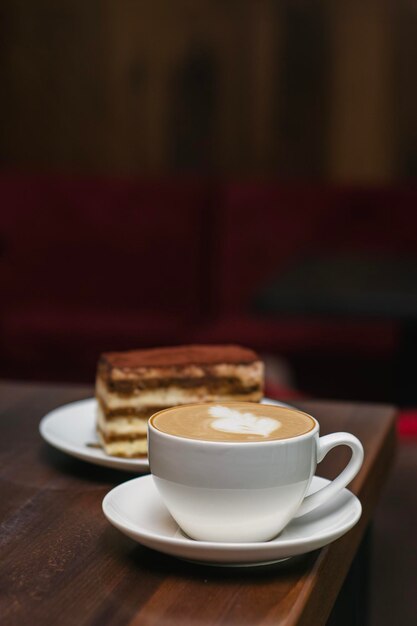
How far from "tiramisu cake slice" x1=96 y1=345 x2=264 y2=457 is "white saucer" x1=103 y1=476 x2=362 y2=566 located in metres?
0.16

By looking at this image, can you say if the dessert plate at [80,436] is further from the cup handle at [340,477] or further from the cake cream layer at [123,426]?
the cup handle at [340,477]

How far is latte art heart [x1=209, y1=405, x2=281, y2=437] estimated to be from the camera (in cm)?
72

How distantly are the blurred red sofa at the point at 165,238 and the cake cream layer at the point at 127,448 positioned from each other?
239 cm

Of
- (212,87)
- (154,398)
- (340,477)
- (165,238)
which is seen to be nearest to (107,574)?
(340,477)

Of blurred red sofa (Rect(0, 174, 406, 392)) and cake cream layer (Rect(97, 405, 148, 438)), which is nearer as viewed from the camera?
cake cream layer (Rect(97, 405, 148, 438))

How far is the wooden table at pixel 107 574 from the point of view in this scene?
0.63 m

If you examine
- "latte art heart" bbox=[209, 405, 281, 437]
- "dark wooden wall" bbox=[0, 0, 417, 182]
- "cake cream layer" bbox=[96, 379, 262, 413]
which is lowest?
"cake cream layer" bbox=[96, 379, 262, 413]

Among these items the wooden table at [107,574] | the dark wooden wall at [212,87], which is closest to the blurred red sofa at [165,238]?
the dark wooden wall at [212,87]

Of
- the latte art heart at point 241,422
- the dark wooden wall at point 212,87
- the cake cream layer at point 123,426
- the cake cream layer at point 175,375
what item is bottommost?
the cake cream layer at point 123,426

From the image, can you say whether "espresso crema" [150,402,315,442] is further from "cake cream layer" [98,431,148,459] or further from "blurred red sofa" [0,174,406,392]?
"blurred red sofa" [0,174,406,392]

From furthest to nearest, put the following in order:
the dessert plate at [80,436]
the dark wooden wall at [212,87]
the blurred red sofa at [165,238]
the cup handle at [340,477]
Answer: the dark wooden wall at [212,87], the blurred red sofa at [165,238], the dessert plate at [80,436], the cup handle at [340,477]

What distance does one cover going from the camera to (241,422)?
2.44ft

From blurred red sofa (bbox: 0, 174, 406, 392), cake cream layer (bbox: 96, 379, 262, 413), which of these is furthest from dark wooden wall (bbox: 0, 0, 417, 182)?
cake cream layer (bbox: 96, 379, 262, 413)

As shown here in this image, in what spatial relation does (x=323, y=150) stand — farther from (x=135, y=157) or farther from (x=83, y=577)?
(x=83, y=577)
